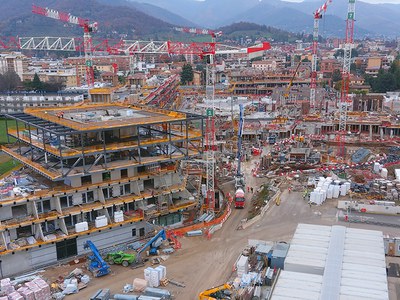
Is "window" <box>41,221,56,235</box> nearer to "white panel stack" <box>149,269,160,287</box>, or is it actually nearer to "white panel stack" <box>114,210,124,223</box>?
"white panel stack" <box>114,210,124,223</box>

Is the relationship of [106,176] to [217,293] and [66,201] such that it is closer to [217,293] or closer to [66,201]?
[66,201]

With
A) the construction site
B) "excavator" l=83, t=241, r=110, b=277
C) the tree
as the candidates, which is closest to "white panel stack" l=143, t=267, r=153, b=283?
the construction site

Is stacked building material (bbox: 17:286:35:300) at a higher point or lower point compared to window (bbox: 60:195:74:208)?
lower

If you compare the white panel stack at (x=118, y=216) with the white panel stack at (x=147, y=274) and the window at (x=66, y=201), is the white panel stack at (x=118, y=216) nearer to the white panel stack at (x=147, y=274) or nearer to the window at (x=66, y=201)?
the window at (x=66, y=201)

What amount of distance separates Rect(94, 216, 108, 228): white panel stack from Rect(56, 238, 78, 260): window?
1233mm

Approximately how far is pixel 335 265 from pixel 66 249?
1177 cm

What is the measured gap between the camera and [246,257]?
725 inches

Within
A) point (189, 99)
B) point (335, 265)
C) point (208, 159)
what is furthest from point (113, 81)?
point (335, 265)

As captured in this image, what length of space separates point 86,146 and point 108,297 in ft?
30.2

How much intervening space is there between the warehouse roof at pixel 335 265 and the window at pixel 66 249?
9827 mm

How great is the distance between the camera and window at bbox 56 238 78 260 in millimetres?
20328

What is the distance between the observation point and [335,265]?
16.2 m

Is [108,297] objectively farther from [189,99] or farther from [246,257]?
[189,99]

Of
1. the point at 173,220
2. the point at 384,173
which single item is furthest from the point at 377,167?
the point at 173,220
